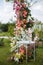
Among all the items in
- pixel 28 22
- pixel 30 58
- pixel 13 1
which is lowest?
pixel 30 58

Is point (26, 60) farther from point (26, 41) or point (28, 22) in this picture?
point (28, 22)

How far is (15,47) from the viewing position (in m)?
5.52

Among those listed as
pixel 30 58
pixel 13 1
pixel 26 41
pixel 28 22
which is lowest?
pixel 30 58

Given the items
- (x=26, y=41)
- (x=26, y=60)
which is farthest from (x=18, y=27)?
(x=26, y=60)

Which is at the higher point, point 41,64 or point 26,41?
point 26,41

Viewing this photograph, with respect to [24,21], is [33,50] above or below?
below

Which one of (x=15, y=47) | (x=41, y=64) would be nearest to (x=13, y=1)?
(x=15, y=47)

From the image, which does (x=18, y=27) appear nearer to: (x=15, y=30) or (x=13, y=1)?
(x=15, y=30)

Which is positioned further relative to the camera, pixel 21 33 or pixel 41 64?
pixel 21 33

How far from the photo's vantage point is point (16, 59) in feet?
17.4

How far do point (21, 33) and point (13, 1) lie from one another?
2.52ft

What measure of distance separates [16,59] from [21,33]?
609 millimetres

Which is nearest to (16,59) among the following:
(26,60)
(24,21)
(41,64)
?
(26,60)

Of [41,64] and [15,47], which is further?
[15,47]
